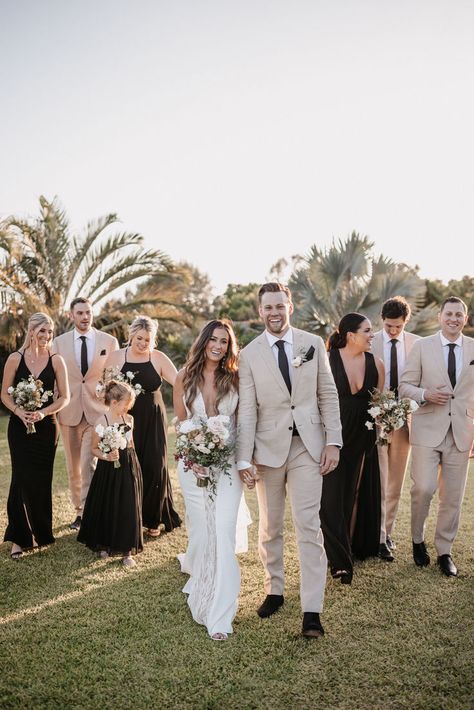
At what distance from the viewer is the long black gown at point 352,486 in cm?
587

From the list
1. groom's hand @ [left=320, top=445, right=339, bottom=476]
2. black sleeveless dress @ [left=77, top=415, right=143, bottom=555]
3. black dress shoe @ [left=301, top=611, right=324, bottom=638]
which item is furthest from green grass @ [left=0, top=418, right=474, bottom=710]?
groom's hand @ [left=320, top=445, right=339, bottom=476]

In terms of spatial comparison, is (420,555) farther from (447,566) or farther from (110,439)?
A: (110,439)

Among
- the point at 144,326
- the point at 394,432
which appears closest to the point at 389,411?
the point at 394,432

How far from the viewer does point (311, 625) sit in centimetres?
466

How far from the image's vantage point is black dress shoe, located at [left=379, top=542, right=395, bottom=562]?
6344 mm

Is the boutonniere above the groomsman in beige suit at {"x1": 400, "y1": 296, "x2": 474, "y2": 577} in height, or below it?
above

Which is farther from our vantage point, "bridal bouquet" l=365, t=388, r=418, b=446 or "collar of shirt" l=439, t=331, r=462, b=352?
"collar of shirt" l=439, t=331, r=462, b=352

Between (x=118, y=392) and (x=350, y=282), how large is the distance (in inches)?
493

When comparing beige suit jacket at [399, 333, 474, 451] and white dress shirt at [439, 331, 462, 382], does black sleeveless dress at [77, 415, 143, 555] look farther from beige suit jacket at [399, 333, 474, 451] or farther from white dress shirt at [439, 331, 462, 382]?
white dress shirt at [439, 331, 462, 382]

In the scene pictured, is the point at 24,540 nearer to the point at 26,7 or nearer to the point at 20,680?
the point at 20,680

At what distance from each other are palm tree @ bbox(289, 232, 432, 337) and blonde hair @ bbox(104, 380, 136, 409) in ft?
39.5

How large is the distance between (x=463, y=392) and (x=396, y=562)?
185cm

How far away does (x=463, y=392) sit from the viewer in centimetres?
608

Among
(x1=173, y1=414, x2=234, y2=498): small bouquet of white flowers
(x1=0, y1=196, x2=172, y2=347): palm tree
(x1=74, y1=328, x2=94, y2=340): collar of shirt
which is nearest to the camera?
(x1=173, y1=414, x2=234, y2=498): small bouquet of white flowers
